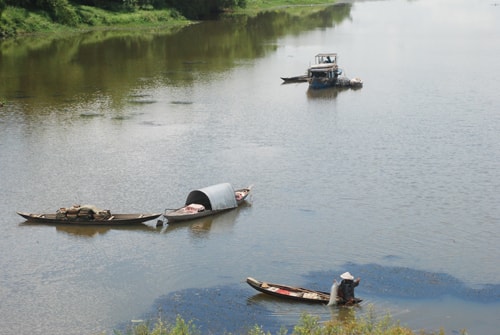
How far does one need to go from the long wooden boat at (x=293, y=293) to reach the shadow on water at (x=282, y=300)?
7.6 inches

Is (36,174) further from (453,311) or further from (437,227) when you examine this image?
(453,311)

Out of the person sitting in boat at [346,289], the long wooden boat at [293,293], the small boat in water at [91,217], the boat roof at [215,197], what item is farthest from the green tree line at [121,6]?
the person sitting in boat at [346,289]

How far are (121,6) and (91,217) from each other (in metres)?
63.2

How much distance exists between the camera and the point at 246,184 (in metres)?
36.2

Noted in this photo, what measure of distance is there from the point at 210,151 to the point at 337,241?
13117mm

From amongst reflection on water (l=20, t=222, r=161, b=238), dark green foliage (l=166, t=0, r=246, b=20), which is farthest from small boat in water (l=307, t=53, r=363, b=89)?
dark green foliage (l=166, t=0, r=246, b=20)

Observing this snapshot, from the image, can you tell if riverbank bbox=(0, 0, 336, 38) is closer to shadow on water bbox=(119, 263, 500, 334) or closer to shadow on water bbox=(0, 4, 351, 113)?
shadow on water bbox=(0, 4, 351, 113)

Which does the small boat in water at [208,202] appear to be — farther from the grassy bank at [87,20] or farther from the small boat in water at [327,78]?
the grassy bank at [87,20]

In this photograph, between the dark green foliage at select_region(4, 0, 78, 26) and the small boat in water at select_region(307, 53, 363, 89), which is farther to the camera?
the dark green foliage at select_region(4, 0, 78, 26)

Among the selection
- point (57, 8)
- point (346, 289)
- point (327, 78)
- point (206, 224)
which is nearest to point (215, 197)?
point (206, 224)

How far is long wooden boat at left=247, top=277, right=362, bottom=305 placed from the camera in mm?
24531

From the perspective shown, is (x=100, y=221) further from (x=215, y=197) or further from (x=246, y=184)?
(x=246, y=184)

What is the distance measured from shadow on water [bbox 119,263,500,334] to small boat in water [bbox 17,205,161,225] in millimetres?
6264

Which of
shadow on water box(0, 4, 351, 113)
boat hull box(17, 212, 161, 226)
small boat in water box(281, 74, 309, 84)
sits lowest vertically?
boat hull box(17, 212, 161, 226)
